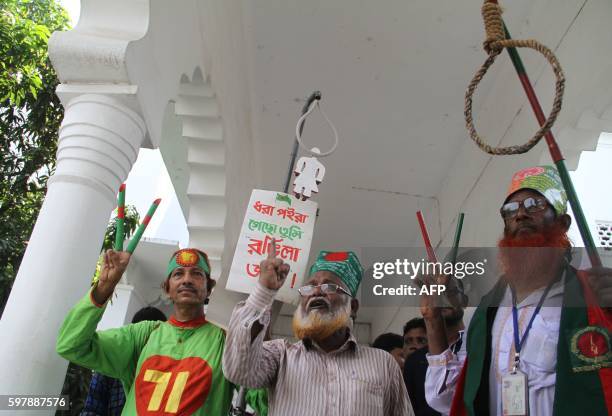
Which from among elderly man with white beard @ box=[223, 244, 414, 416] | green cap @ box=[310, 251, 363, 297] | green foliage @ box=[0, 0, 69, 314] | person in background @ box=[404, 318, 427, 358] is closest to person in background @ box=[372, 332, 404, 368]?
person in background @ box=[404, 318, 427, 358]

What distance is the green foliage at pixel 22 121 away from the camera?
4191 mm

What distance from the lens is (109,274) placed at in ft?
6.42

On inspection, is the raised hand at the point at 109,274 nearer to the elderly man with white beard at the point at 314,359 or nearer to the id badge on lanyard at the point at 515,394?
the elderly man with white beard at the point at 314,359

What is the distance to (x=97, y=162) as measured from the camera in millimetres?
2357

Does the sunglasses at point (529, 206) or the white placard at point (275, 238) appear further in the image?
the white placard at point (275, 238)

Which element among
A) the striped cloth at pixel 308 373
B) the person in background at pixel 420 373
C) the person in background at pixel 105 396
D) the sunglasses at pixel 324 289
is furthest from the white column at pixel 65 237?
the person in background at pixel 420 373

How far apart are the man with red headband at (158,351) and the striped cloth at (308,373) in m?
0.23

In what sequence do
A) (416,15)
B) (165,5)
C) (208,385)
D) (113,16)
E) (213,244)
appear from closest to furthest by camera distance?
(208,385)
(113,16)
(165,5)
(416,15)
(213,244)

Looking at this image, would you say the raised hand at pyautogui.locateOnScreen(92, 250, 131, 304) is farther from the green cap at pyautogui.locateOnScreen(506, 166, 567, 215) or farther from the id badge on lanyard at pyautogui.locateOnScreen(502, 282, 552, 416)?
the green cap at pyautogui.locateOnScreen(506, 166, 567, 215)

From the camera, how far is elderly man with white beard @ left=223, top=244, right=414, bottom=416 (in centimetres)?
179

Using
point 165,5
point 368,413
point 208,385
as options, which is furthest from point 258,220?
point 165,5

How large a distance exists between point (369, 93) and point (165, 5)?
1.97 meters

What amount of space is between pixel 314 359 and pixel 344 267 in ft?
1.41

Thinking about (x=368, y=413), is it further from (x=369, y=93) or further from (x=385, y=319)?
(x=385, y=319)
